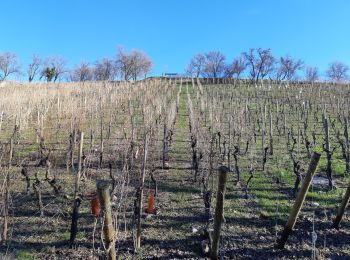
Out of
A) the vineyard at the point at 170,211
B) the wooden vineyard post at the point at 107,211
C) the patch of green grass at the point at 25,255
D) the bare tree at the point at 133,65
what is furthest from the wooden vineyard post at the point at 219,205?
the bare tree at the point at 133,65

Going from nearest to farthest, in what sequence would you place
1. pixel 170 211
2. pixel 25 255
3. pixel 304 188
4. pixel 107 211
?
pixel 107 211, pixel 304 188, pixel 25 255, pixel 170 211

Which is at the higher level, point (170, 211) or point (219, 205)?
point (219, 205)

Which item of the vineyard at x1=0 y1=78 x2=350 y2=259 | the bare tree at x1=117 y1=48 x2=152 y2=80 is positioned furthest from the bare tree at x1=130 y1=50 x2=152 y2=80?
the vineyard at x1=0 y1=78 x2=350 y2=259

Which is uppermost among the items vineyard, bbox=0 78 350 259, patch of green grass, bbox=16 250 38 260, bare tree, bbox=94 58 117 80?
bare tree, bbox=94 58 117 80

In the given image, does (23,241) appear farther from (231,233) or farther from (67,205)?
(231,233)

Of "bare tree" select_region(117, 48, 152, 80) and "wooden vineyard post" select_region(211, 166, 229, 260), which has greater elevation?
"bare tree" select_region(117, 48, 152, 80)

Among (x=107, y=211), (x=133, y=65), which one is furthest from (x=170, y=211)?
(x=133, y=65)

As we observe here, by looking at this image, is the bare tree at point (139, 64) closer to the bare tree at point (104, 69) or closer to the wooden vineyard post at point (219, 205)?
the bare tree at point (104, 69)

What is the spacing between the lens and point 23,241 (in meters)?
4.88

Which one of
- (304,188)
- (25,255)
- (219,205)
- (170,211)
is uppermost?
(304,188)

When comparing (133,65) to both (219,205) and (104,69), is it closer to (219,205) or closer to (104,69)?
(104,69)

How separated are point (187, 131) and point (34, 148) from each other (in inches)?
210

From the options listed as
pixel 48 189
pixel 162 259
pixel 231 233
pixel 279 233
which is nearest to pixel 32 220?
pixel 48 189

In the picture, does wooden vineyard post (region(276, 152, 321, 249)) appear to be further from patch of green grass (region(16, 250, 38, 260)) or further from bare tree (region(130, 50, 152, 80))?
bare tree (region(130, 50, 152, 80))
